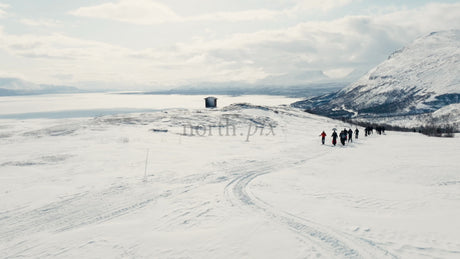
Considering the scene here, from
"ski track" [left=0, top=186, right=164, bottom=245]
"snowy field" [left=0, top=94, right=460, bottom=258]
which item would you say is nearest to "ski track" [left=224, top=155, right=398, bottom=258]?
"snowy field" [left=0, top=94, right=460, bottom=258]

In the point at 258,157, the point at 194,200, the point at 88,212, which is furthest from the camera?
the point at 258,157

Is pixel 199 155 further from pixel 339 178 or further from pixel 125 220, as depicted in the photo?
pixel 125 220

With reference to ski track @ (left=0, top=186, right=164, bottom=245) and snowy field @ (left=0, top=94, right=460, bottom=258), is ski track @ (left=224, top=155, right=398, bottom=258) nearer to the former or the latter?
snowy field @ (left=0, top=94, right=460, bottom=258)

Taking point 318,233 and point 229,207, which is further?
point 229,207

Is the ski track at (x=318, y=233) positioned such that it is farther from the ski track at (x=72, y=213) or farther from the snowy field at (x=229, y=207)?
the ski track at (x=72, y=213)

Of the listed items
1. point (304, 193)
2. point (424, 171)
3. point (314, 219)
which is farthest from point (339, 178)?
point (314, 219)

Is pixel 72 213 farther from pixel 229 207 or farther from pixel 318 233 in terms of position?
pixel 318 233

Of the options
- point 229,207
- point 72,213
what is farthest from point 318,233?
point 72,213

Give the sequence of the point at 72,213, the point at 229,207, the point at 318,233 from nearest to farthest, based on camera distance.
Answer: the point at 318,233, the point at 72,213, the point at 229,207
